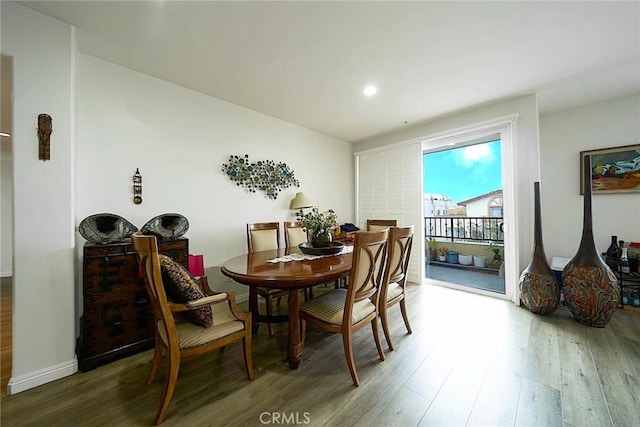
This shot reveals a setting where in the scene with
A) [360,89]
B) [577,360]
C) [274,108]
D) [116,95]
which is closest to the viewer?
[577,360]

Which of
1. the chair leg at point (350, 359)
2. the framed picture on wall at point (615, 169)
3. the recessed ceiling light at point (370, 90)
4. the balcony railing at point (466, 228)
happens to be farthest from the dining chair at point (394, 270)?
the balcony railing at point (466, 228)

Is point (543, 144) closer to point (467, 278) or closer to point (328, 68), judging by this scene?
point (467, 278)

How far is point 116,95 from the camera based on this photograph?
2291 mm

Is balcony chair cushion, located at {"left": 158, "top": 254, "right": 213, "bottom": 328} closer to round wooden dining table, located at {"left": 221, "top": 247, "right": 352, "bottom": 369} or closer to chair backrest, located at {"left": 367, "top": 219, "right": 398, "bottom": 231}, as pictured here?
round wooden dining table, located at {"left": 221, "top": 247, "right": 352, "bottom": 369}

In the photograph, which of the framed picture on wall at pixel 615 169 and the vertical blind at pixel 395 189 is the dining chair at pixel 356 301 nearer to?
the vertical blind at pixel 395 189

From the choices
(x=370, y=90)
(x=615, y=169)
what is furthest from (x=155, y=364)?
(x=615, y=169)

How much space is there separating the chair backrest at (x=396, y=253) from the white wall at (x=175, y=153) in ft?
6.60

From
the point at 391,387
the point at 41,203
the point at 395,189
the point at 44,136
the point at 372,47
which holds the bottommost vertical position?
the point at 391,387

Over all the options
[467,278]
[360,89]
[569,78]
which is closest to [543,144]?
[569,78]

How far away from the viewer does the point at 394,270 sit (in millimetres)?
2080

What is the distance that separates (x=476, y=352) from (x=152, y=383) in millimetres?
2486

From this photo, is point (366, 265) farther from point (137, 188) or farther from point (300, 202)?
point (137, 188)

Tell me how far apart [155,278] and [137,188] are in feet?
5.22

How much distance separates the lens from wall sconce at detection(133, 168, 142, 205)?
2.37 meters
